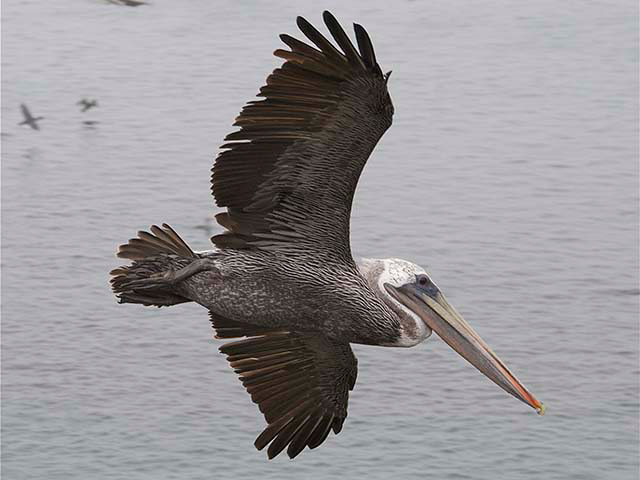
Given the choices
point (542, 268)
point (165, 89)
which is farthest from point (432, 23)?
point (542, 268)

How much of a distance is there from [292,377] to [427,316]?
5.18ft

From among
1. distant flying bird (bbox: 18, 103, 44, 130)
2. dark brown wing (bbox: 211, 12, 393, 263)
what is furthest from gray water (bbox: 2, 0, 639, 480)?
dark brown wing (bbox: 211, 12, 393, 263)

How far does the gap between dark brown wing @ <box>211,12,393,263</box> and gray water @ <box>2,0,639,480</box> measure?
65.4ft

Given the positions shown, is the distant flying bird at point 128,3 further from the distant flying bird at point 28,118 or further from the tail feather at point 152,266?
the tail feather at point 152,266

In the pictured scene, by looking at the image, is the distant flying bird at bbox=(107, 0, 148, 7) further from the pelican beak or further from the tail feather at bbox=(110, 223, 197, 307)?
the pelican beak

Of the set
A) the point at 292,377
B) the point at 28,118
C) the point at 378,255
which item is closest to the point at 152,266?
the point at 292,377

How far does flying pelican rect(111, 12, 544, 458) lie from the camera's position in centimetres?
1298

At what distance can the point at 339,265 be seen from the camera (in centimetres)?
1395

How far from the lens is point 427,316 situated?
46.3 feet

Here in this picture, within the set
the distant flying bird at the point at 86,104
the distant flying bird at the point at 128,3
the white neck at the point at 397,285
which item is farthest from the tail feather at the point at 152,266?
the distant flying bird at the point at 128,3

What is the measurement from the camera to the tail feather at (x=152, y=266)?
13929 millimetres

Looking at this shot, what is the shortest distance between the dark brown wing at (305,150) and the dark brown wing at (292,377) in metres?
1.29

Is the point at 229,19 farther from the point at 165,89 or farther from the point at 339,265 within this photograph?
the point at 339,265

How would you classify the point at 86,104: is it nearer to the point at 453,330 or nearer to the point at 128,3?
the point at 128,3
